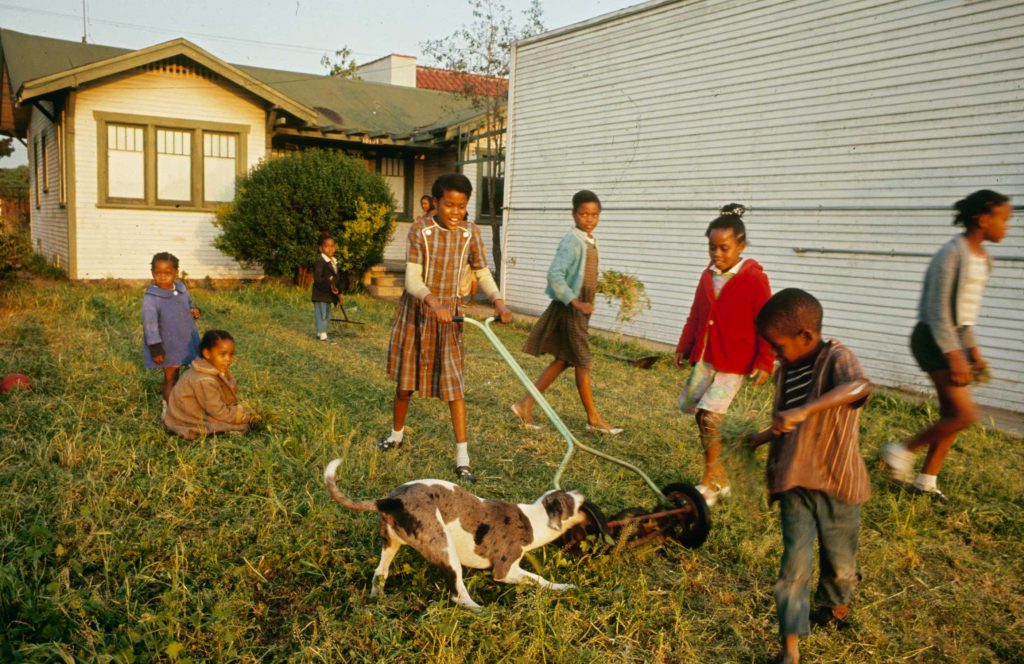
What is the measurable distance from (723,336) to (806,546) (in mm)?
1718

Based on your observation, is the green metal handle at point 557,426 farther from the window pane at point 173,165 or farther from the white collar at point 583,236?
the window pane at point 173,165

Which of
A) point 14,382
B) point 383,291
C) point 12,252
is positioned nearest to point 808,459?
point 14,382

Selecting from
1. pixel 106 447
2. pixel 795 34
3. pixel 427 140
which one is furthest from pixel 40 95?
pixel 795 34

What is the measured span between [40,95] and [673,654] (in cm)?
1672

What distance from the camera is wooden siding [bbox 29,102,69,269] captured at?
55.7 ft

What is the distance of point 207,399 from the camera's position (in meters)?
5.43

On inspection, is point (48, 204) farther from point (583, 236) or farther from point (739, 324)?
point (739, 324)

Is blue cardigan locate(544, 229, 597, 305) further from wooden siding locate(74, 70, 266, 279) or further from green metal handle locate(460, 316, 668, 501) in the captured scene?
wooden siding locate(74, 70, 266, 279)

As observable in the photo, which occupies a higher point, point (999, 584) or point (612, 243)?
point (612, 243)

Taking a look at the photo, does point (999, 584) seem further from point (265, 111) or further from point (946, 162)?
point (265, 111)

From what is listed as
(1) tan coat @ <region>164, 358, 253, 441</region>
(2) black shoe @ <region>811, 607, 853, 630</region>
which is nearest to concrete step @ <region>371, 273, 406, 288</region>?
(1) tan coat @ <region>164, 358, 253, 441</region>

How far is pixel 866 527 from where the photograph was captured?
175 inches

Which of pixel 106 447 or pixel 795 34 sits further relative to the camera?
pixel 795 34

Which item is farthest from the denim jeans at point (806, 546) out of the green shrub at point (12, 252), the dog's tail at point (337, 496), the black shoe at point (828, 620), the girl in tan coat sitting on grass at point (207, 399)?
the green shrub at point (12, 252)
